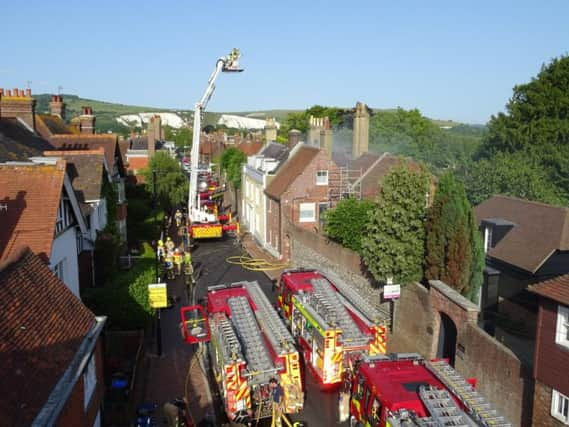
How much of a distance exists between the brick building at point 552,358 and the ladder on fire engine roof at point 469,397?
2279 mm

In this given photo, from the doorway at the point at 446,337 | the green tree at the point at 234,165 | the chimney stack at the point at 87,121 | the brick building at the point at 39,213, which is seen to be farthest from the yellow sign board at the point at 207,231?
the doorway at the point at 446,337

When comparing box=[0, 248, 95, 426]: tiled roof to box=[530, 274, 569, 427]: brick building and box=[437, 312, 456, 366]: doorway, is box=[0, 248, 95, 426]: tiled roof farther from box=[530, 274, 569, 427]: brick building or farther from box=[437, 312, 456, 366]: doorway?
box=[437, 312, 456, 366]: doorway

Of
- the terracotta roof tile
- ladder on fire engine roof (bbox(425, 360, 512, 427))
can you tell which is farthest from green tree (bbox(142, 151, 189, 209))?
ladder on fire engine roof (bbox(425, 360, 512, 427))

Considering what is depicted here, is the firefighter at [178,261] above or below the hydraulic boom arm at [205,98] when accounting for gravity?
below

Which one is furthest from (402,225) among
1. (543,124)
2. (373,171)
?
(543,124)

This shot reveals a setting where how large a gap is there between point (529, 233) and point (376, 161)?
46.7 feet

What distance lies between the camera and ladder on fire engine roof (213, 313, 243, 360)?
13641 mm

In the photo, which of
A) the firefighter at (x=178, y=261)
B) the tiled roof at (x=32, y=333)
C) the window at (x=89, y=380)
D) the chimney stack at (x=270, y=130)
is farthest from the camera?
the chimney stack at (x=270, y=130)

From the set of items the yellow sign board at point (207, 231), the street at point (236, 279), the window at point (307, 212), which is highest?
the window at point (307, 212)

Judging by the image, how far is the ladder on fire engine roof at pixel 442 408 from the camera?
10.2 meters

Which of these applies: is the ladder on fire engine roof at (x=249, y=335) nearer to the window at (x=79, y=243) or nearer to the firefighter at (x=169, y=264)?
the window at (x=79, y=243)

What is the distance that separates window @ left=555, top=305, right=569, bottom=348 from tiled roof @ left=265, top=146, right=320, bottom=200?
22.3 m

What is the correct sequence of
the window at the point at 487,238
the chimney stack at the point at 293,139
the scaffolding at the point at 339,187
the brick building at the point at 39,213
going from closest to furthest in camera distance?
the brick building at the point at 39,213
the window at the point at 487,238
the scaffolding at the point at 339,187
the chimney stack at the point at 293,139

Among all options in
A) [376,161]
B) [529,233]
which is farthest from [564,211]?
[376,161]
